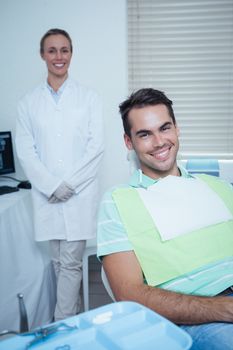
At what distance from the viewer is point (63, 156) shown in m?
2.00

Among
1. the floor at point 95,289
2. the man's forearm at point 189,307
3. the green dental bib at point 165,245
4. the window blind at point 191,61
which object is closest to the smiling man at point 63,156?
the floor at point 95,289

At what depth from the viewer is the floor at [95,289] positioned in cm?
221

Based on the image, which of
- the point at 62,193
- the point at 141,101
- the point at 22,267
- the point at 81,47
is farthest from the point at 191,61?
the point at 22,267

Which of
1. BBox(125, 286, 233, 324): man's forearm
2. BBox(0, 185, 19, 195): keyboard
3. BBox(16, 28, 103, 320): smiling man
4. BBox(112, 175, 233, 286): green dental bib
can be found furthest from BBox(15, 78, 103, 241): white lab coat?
BBox(125, 286, 233, 324): man's forearm

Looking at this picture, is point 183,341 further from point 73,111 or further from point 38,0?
point 38,0

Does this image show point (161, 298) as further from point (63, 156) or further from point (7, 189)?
point (7, 189)

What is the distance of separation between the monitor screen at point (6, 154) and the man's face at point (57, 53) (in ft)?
1.92

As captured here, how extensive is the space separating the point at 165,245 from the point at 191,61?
179 centimetres

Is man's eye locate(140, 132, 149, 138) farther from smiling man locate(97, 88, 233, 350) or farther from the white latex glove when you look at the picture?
Result: the white latex glove

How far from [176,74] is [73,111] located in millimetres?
896

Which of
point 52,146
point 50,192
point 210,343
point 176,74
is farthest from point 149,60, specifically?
point 210,343

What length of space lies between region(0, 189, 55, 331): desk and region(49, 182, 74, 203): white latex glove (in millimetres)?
209

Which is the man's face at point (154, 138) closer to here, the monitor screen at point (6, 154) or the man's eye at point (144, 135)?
the man's eye at point (144, 135)

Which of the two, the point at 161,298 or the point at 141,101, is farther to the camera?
the point at 141,101
